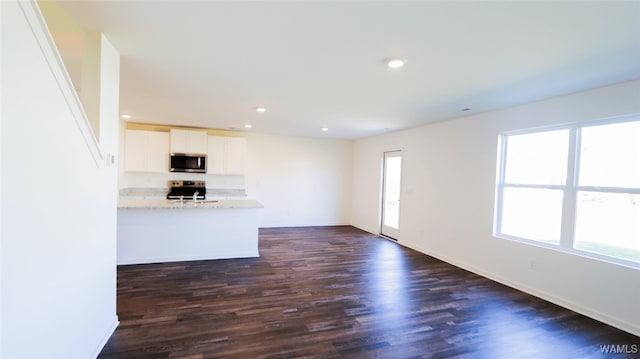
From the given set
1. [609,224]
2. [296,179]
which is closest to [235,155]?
[296,179]

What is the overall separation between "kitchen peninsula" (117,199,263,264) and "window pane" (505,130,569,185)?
3.92 meters

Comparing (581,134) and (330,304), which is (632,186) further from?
(330,304)

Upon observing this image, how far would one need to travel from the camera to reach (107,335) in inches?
90.1

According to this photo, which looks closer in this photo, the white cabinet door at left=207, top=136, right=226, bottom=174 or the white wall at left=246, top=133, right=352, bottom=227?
the white cabinet door at left=207, top=136, right=226, bottom=174

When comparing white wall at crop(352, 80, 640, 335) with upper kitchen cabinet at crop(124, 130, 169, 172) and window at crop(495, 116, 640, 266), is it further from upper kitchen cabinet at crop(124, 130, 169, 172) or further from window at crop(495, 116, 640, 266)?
upper kitchen cabinet at crop(124, 130, 169, 172)

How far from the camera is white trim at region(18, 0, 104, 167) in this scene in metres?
1.29

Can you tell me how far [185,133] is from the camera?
5.95 meters

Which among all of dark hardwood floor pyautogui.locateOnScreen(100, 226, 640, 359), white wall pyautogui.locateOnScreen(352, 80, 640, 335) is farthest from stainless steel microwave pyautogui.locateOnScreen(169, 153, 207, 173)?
white wall pyautogui.locateOnScreen(352, 80, 640, 335)

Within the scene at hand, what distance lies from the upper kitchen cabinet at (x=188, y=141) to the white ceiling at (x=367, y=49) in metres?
2.14

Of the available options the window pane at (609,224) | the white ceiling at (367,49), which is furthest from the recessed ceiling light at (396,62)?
the window pane at (609,224)

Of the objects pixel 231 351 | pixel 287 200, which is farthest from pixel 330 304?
pixel 287 200

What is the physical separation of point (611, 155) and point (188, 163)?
21.8ft

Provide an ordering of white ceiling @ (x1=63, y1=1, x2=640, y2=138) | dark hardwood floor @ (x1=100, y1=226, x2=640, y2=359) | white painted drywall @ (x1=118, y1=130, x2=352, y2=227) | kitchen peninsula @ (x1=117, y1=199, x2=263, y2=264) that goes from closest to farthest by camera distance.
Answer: white ceiling @ (x1=63, y1=1, x2=640, y2=138) → dark hardwood floor @ (x1=100, y1=226, x2=640, y2=359) → kitchen peninsula @ (x1=117, y1=199, x2=263, y2=264) → white painted drywall @ (x1=118, y1=130, x2=352, y2=227)

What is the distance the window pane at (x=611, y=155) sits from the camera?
2775mm
